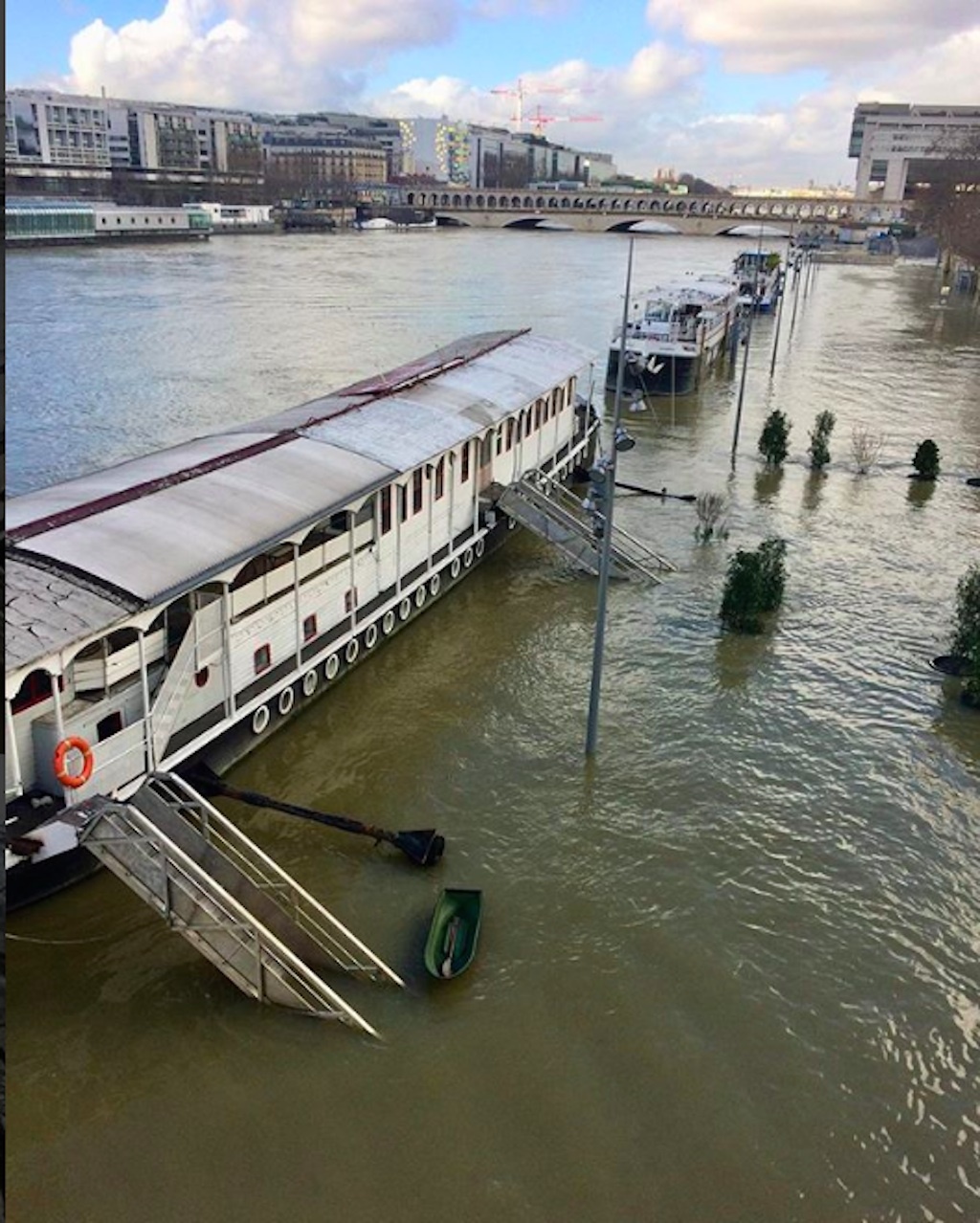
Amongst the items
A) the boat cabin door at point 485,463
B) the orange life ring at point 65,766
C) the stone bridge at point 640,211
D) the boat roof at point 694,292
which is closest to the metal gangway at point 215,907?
the orange life ring at point 65,766

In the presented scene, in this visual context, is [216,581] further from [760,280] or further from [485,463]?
[760,280]

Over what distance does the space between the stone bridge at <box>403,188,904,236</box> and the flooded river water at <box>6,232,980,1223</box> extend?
502ft

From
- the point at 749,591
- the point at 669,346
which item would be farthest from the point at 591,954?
the point at 669,346

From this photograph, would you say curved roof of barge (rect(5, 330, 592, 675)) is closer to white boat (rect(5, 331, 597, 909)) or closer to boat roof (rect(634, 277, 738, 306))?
white boat (rect(5, 331, 597, 909))

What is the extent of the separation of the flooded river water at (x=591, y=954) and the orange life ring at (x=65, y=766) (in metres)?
1.95

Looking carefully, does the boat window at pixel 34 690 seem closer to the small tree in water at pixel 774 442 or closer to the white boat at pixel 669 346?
the small tree in water at pixel 774 442

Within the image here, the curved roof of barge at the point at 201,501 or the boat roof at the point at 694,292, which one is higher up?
the boat roof at the point at 694,292

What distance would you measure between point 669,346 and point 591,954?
39.0 meters

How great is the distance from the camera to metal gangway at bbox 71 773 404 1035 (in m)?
10.5

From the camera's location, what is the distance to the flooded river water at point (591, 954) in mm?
9391

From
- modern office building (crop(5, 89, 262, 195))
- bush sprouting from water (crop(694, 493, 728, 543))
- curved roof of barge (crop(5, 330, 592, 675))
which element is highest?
modern office building (crop(5, 89, 262, 195))

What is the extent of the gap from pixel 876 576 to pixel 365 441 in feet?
42.5

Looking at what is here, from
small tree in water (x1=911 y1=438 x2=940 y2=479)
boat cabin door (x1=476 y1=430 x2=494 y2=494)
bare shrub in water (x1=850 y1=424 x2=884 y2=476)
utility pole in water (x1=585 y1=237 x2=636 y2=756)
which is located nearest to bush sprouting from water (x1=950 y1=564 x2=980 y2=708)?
utility pole in water (x1=585 y1=237 x2=636 y2=756)

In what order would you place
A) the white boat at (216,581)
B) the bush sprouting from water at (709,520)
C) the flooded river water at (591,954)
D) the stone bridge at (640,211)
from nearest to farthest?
the flooded river water at (591,954), the white boat at (216,581), the bush sprouting from water at (709,520), the stone bridge at (640,211)
